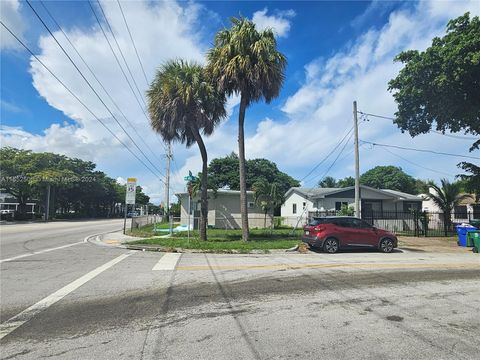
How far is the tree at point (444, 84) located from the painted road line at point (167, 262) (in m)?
16.1

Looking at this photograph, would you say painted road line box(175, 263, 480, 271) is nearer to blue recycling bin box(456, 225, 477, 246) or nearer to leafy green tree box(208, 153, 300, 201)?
blue recycling bin box(456, 225, 477, 246)

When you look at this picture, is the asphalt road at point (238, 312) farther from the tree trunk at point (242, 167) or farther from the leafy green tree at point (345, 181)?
the leafy green tree at point (345, 181)

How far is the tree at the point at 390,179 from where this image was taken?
69062 millimetres

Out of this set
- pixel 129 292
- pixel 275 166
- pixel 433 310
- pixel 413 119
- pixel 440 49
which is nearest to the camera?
pixel 433 310

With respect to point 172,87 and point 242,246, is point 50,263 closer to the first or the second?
point 242,246

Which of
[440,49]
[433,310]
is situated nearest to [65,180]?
[440,49]

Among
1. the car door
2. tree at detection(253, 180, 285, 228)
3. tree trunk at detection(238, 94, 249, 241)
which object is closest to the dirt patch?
the car door

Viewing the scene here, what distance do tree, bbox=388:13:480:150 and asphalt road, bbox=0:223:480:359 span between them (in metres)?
12.3

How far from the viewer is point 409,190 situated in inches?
2712

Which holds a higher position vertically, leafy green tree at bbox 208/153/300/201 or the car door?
leafy green tree at bbox 208/153/300/201

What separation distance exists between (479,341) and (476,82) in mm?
19428

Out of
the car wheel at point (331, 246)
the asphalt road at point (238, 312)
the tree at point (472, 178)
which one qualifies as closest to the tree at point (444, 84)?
the tree at point (472, 178)

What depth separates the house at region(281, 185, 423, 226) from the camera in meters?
30.6

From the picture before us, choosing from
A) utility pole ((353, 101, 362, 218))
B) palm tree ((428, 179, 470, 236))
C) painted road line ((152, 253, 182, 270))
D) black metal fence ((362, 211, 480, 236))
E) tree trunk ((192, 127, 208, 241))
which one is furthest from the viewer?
palm tree ((428, 179, 470, 236))
